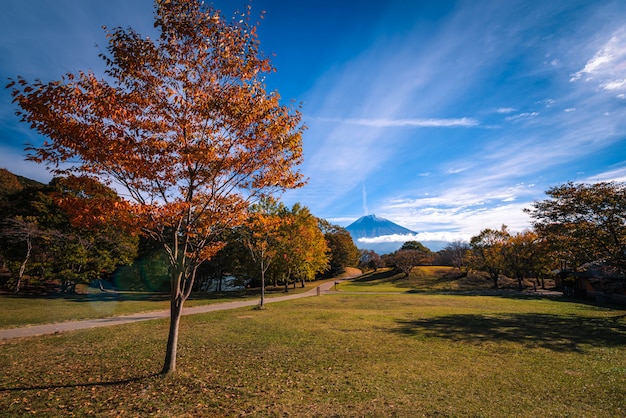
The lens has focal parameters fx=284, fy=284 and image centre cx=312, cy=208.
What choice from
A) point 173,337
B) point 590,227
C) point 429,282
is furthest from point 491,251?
point 173,337

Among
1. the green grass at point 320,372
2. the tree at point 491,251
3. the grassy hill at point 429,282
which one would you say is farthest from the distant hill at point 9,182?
the tree at point 491,251

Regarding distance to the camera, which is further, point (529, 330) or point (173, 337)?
point (529, 330)

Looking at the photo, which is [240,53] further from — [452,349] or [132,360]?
[452,349]

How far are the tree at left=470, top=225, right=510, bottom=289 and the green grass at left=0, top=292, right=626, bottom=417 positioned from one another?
34.2m

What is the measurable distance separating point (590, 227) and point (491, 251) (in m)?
30.5

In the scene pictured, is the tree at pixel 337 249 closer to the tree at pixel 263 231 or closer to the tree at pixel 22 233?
the tree at pixel 263 231

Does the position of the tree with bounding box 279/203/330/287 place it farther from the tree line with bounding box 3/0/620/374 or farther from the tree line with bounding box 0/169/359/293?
the tree line with bounding box 3/0/620/374

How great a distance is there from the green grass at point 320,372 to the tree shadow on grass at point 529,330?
152 millimetres

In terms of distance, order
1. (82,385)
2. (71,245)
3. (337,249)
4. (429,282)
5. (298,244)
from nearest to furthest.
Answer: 1. (82,385)
2. (71,245)
3. (298,244)
4. (429,282)
5. (337,249)

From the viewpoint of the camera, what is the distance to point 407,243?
95.8 meters

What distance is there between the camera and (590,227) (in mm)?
20281

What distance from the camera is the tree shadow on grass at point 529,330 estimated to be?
42.9 feet

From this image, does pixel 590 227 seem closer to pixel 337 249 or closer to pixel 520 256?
pixel 520 256

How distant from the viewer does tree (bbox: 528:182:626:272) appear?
64.6 feet
